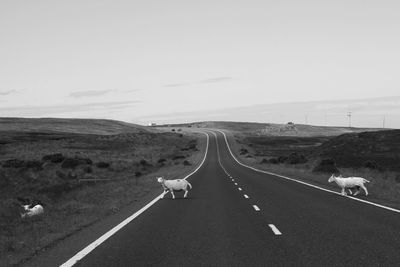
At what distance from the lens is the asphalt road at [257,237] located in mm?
10008

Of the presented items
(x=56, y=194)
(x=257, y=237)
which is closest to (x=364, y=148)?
(x=56, y=194)

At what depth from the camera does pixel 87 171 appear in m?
63.1

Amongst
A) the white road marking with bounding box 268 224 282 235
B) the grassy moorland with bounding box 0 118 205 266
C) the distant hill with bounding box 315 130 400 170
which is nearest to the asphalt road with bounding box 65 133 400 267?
the white road marking with bounding box 268 224 282 235

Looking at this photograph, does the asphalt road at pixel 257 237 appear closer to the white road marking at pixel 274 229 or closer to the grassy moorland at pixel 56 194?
the white road marking at pixel 274 229

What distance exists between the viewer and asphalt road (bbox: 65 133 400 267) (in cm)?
1001

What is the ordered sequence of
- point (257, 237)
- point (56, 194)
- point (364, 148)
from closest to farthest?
point (257, 237) → point (56, 194) → point (364, 148)

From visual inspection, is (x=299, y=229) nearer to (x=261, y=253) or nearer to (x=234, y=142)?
(x=261, y=253)

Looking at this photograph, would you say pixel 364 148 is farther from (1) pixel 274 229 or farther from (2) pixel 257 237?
(2) pixel 257 237

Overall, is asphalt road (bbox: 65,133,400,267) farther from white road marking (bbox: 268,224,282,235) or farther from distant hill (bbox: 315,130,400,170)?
distant hill (bbox: 315,130,400,170)

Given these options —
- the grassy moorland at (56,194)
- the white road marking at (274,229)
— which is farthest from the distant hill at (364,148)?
the white road marking at (274,229)

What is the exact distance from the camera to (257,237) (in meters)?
12.9

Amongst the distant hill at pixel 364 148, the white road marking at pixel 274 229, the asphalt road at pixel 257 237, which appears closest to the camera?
the asphalt road at pixel 257 237

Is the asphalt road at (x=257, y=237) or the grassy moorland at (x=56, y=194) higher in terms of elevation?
the asphalt road at (x=257, y=237)

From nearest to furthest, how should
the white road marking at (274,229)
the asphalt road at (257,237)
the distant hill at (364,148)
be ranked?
the asphalt road at (257,237) < the white road marking at (274,229) < the distant hill at (364,148)
